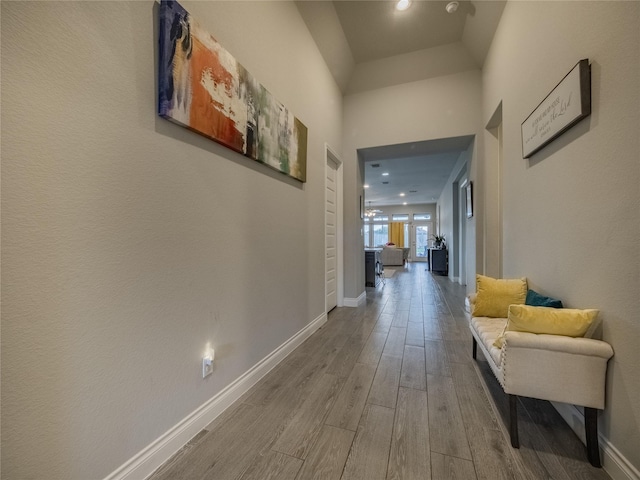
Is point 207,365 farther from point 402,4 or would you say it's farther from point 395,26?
point 395,26

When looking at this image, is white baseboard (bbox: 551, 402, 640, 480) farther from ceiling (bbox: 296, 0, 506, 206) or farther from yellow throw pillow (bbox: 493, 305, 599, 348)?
ceiling (bbox: 296, 0, 506, 206)

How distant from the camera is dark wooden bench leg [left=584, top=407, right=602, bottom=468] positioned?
1204 millimetres

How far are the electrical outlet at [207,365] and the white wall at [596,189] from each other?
195cm

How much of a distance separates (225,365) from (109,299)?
2.80 feet

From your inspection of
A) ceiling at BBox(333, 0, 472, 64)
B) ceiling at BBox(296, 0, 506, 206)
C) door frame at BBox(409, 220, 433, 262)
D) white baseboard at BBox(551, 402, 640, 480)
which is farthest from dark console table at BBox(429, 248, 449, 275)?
white baseboard at BBox(551, 402, 640, 480)

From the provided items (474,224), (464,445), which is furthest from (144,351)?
(474,224)

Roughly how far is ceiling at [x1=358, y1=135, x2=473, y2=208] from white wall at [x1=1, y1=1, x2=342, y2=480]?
3.03m

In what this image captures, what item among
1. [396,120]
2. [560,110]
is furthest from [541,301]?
[396,120]

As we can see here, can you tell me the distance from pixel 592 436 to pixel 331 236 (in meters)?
2.94

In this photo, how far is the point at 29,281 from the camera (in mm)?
817

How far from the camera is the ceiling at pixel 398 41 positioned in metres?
2.82

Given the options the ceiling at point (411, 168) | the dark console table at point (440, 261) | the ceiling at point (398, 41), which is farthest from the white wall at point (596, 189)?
the dark console table at point (440, 261)

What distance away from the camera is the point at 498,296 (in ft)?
6.90

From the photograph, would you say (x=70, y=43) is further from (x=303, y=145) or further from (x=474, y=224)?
(x=474, y=224)
